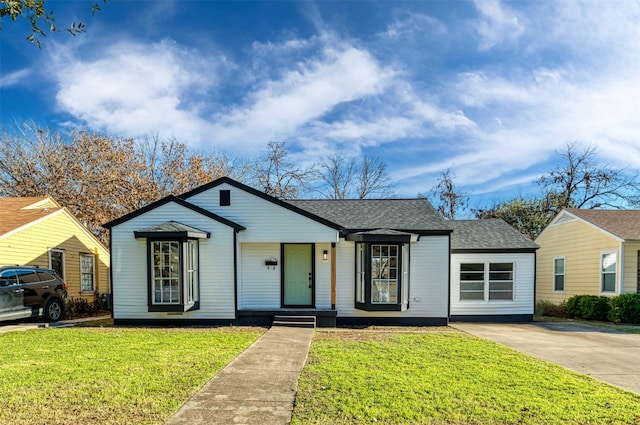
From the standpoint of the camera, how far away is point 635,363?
7.12 meters

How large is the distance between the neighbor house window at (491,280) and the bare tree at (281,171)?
14892 mm

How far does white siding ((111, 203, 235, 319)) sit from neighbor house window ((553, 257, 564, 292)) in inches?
552

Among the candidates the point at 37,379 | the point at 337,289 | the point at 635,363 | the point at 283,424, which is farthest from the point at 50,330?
the point at 635,363

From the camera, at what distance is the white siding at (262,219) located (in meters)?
11.2

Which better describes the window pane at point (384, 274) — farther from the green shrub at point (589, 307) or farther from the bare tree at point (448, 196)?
the bare tree at point (448, 196)

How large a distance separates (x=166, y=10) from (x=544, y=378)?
11.4m

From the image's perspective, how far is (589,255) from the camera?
14.7 meters

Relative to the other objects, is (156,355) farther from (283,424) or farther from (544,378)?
(544,378)

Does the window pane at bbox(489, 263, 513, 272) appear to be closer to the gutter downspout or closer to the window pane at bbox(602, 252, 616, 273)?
the gutter downspout

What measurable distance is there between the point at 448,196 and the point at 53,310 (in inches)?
987

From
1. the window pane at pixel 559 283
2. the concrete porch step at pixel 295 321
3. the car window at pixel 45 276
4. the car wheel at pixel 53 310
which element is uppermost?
the window pane at pixel 559 283

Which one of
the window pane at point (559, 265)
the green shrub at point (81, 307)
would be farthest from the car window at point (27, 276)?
the window pane at point (559, 265)

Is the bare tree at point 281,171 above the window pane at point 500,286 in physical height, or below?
above

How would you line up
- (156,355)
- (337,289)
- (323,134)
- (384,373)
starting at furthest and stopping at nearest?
(323,134) → (337,289) → (156,355) → (384,373)
